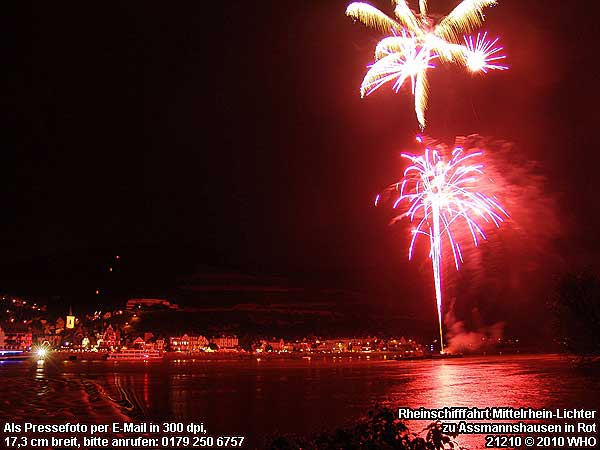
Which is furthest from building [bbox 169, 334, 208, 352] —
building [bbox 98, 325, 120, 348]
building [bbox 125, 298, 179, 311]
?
building [bbox 125, 298, 179, 311]

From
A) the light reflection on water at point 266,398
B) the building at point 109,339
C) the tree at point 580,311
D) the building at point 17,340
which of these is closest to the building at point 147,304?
the building at point 109,339

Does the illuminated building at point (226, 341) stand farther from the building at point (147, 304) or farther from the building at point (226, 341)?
the building at point (147, 304)

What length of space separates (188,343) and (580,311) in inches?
2599

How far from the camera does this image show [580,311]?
74.8ft

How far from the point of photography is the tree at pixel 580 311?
886 inches

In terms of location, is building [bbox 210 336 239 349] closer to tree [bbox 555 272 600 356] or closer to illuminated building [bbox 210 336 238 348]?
illuminated building [bbox 210 336 238 348]

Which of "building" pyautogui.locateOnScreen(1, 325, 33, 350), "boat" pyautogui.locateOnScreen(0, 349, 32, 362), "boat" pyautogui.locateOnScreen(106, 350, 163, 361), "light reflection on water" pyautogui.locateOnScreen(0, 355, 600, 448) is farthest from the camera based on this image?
"building" pyautogui.locateOnScreen(1, 325, 33, 350)

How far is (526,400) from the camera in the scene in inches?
693

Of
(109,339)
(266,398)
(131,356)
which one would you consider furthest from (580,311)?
(109,339)

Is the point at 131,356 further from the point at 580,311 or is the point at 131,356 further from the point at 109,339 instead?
the point at 580,311

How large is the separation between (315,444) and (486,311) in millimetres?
73134

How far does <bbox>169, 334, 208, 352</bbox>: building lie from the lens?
7912 cm

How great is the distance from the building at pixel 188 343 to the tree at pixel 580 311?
61925 mm

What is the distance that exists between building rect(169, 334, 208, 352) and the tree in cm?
6192
